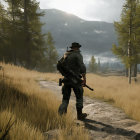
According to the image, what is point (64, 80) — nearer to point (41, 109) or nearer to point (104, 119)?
point (41, 109)

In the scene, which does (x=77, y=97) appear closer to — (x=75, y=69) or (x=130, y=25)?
(x=75, y=69)

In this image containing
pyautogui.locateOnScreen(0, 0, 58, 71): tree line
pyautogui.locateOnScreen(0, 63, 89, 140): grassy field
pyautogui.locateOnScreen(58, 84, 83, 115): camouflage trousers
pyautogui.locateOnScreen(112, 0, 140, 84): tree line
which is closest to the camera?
pyautogui.locateOnScreen(0, 63, 89, 140): grassy field

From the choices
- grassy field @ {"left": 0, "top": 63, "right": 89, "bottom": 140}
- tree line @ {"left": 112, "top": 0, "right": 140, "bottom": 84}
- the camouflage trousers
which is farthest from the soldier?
→ tree line @ {"left": 112, "top": 0, "right": 140, "bottom": 84}

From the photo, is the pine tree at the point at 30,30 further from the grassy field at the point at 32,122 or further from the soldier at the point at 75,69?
the soldier at the point at 75,69

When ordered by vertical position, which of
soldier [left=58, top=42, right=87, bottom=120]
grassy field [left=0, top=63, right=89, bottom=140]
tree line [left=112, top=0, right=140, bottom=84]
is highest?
tree line [left=112, top=0, right=140, bottom=84]

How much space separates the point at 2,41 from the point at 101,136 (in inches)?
837

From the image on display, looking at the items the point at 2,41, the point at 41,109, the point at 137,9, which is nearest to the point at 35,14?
the point at 2,41

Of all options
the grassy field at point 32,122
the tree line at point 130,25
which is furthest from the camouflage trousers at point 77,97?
the tree line at point 130,25

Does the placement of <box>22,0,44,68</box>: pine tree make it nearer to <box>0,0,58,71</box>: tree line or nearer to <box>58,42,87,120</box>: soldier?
<box>0,0,58,71</box>: tree line

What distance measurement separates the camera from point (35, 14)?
22.2 m

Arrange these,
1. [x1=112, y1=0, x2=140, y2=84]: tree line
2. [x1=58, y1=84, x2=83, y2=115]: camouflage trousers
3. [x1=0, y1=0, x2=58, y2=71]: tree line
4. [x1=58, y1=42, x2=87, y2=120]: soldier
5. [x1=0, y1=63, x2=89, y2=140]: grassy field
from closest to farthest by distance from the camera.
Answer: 1. [x1=0, y1=63, x2=89, y2=140]: grassy field
2. [x1=58, y1=84, x2=83, y2=115]: camouflage trousers
3. [x1=58, y1=42, x2=87, y2=120]: soldier
4. [x1=112, y1=0, x2=140, y2=84]: tree line
5. [x1=0, y1=0, x2=58, y2=71]: tree line

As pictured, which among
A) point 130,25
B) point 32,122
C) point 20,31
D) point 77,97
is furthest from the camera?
point 20,31

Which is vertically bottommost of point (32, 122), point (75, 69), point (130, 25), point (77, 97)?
point (32, 122)

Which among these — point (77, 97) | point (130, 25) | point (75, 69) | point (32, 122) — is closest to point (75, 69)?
point (75, 69)
